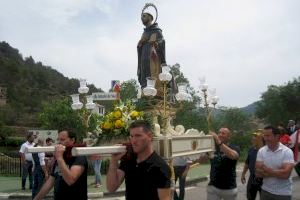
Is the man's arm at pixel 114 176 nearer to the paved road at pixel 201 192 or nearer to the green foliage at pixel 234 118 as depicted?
the paved road at pixel 201 192

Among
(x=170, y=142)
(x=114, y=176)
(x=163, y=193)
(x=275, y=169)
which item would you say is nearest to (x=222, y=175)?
(x=275, y=169)

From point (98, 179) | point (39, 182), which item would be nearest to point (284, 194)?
point (39, 182)

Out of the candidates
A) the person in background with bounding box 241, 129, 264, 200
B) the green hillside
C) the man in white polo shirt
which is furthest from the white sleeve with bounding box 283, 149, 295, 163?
the green hillside

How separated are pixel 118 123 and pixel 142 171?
Result: 2775mm

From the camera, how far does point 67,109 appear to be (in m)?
55.2

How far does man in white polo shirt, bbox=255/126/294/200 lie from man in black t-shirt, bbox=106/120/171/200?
8.22ft

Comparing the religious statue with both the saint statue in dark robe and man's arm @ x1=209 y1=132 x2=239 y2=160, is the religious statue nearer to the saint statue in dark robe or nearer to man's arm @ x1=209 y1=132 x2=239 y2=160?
the saint statue in dark robe

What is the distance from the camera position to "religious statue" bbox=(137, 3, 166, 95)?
40.4 feet

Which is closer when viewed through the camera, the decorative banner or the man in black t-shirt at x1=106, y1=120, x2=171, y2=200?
the man in black t-shirt at x1=106, y1=120, x2=171, y2=200

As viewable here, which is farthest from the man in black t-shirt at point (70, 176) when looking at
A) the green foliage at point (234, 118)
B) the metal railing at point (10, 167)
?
the green foliage at point (234, 118)

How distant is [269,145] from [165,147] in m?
1.49

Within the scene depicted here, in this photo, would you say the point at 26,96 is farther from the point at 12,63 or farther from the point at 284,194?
the point at 284,194

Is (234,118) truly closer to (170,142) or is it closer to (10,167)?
(10,167)

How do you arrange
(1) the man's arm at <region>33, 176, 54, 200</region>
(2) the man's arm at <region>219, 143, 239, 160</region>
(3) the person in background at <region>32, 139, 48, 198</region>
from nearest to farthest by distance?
1. (1) the man's arm at <region>33, 176, 54, 200</region>
2. (2) the man's arm at <region>219, 143, 239, 160</region>
3. (3) the person in background at <region>32, 139, 48, 198</region>
